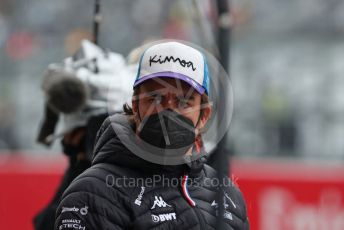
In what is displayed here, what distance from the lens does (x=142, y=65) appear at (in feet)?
7.68

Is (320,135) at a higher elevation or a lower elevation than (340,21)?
lower

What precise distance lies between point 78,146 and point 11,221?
109 inches

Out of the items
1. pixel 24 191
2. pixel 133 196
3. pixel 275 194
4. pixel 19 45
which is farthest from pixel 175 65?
pixel 19 45

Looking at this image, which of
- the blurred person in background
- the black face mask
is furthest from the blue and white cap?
the blurred person in background

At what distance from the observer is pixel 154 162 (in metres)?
2.30

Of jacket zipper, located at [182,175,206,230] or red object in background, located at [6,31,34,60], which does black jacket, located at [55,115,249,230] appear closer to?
jacket zipper, located at [182,175,206,230]

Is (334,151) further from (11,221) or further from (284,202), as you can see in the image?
→ (11,221)

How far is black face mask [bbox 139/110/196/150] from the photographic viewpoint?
2240 millimetres

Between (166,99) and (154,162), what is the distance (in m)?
0.17

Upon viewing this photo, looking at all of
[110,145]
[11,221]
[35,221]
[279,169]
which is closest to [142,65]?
[110,145]

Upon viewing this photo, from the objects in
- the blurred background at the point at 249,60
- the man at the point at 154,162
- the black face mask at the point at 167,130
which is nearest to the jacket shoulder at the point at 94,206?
the man at the point at 154,162

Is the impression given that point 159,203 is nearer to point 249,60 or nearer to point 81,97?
point 81,97

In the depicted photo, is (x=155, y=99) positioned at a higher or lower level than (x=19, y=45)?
lower

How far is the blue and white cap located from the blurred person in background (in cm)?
140
